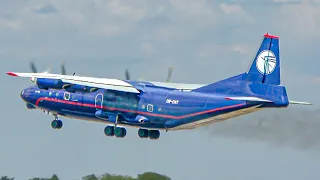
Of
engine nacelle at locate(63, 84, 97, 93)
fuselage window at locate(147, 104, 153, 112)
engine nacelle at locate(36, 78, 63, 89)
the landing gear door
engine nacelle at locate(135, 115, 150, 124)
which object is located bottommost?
engine nacelle at locate(135, 115, 150, 124)

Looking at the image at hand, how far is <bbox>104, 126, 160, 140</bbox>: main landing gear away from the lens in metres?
93.3

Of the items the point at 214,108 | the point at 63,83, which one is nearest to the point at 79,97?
the point at 63,83

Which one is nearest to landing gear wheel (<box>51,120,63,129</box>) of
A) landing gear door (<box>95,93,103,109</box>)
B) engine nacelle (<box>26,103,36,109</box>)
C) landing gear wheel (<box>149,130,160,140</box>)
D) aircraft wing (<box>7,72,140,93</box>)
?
engine nacelle (<box>26,103,36,109</box>)

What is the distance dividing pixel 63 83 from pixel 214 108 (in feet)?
35.3

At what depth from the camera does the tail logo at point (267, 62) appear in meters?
87.7

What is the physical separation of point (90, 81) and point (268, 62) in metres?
11.8

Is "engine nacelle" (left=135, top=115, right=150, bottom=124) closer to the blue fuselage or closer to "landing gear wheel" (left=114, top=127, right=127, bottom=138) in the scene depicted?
the blue fuselage

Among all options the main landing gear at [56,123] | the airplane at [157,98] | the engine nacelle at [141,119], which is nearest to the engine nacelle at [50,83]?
the airplane at [157,98]

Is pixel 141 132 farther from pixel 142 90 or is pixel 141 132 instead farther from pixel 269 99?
pixel 269 99

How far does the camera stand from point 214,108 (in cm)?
8806

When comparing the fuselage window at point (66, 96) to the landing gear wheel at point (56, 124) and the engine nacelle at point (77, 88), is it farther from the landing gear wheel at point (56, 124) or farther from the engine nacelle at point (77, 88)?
the landing gear wheel at point (56, 124)

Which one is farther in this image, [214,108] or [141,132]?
[141,132]

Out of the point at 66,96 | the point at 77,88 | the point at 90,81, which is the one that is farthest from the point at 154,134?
the point at 66,96

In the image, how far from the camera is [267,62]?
8788cm
